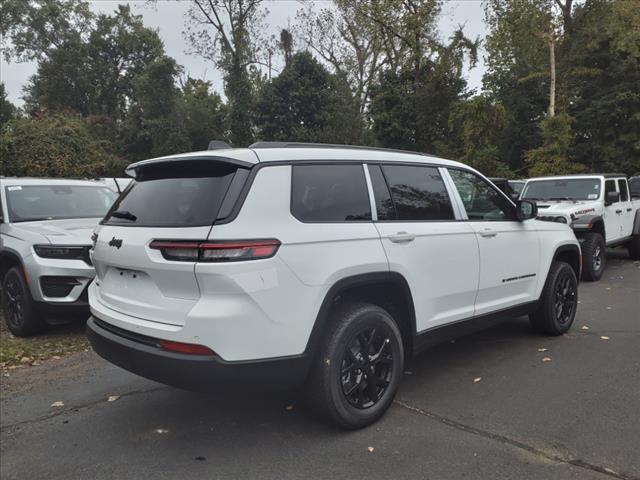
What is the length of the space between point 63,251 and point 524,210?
4631 mm

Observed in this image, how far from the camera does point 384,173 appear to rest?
367cm

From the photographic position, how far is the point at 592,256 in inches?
333

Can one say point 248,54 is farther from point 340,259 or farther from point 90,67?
point 340,259

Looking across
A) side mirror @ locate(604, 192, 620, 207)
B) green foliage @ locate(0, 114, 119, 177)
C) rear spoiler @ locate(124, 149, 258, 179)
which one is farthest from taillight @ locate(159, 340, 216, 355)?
green foliage @ locate(0, 114, 119, 177)

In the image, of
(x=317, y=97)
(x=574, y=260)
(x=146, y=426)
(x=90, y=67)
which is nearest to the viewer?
(x=146, y=426)

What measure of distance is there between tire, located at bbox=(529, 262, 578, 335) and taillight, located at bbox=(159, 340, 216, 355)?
3.66 metres

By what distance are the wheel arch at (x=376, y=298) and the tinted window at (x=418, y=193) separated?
0.51m

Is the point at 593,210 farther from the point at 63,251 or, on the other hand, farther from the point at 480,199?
the point at 63,251

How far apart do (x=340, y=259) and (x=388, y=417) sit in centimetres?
123

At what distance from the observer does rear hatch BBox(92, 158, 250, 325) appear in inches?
111

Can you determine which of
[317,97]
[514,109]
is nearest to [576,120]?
[514,109]

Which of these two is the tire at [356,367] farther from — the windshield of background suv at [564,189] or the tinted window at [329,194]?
the windshield of background suv at [564,189]

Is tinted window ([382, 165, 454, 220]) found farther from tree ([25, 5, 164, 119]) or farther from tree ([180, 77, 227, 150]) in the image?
tree ([25, 5, 164, 119])

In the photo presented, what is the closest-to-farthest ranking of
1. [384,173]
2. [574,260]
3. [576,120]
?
[384,173], [574,260], [576,120]
